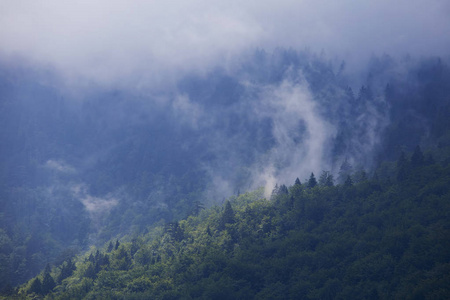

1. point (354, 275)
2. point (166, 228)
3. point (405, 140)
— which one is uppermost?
point (405, 140)

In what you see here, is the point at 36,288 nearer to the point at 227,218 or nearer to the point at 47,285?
the point at 47,285

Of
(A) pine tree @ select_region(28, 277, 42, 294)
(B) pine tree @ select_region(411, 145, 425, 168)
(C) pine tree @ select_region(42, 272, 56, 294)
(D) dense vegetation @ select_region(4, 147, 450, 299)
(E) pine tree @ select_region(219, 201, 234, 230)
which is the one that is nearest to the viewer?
(D) dense vegetation @ select_region(4, 147, 450, 299)

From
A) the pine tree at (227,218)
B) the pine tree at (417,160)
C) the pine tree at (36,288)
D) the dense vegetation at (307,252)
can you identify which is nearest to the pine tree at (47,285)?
the dense vegetation at (307,252)

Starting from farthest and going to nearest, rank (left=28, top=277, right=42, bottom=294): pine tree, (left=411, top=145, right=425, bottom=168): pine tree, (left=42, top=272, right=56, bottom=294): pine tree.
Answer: (left=42, top=272, right=56, bottom=294): pine tree, (left=28, top=277, right=42, bottom=294): pine tree, (left=411, top=145, right=425, bottom=168): pine tree

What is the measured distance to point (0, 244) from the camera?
196 metres

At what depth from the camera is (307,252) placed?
11919 centimetres

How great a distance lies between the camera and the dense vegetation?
330 feet

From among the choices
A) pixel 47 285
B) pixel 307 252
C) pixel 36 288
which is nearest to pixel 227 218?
pixel 307 252

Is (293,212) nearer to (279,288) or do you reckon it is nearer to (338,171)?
(279,288)

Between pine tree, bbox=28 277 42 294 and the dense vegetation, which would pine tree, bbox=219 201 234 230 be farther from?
pine tree, bbox=28 277 42 294

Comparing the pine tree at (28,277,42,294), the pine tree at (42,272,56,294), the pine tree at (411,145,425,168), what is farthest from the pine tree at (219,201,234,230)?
the pine tree at (411,145,425,168)

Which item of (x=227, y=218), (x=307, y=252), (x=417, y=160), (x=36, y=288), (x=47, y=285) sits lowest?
(x=307, y=252)

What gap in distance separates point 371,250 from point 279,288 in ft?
73.7

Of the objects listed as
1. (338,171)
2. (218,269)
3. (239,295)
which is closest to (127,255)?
(218,269)
